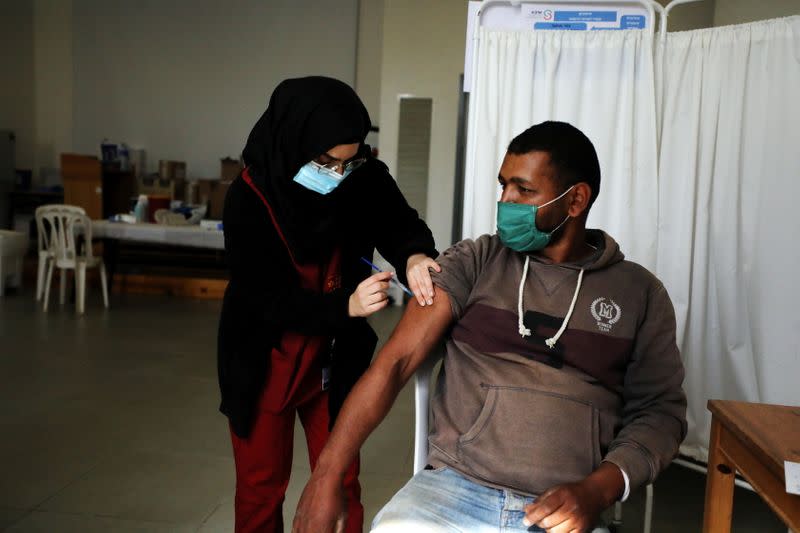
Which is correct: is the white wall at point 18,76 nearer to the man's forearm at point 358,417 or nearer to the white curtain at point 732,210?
the white curtain at point 732,210

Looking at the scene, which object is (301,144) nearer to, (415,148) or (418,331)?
(418,331)

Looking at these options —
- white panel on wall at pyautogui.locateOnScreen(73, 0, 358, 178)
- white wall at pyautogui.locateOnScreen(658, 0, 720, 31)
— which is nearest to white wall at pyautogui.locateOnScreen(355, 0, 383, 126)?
white panel on wall at pyautogui.locateOnScreen(73, 0, 358, 178)

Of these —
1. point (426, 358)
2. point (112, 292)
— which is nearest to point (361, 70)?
point (112, 292)

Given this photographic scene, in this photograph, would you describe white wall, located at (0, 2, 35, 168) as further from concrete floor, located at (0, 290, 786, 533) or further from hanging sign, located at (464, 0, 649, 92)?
hanging sign, located at (464, 0, 649, 92)

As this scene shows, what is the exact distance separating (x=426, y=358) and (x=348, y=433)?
0.28m

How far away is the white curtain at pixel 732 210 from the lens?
214 centimetres

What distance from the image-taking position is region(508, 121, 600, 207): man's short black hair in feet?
4.77

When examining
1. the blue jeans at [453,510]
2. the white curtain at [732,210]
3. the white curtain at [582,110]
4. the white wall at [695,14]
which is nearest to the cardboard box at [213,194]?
the white wall at [695,14]

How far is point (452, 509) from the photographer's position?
4.21 ft

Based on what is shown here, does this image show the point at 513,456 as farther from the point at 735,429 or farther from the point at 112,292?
the point at 112,292

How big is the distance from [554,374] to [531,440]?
136 millimetres

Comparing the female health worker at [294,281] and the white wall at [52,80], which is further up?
the white wall at [52,80]

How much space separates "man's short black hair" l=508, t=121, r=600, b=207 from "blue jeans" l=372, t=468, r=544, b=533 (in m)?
0.64

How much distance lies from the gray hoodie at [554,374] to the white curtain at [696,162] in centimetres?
97
